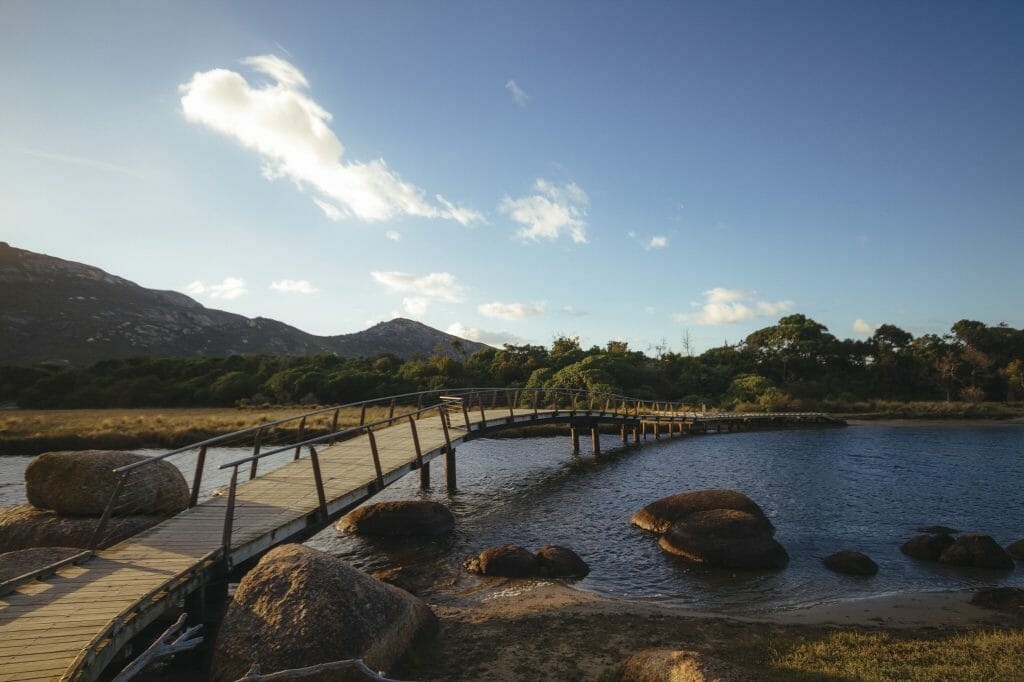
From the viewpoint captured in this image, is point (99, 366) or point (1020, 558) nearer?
point (1020, 558)

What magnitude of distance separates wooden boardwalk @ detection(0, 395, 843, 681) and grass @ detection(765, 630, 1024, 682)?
7.47m

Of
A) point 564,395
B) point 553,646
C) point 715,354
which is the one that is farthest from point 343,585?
point 715,354

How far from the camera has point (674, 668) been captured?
588cm

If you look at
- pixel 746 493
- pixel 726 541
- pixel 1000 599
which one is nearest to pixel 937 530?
pixel 746 493

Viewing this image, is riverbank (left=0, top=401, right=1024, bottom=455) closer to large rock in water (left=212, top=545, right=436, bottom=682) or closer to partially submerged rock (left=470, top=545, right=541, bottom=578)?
partially submerged rock (left=470, top=545, right=541, bottom=578)

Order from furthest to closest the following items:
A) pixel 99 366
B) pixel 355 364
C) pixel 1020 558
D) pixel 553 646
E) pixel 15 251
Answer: pixel 15 251, pixel 355 364, pixel 99 366, pixel 1020 558, pixel 553 646

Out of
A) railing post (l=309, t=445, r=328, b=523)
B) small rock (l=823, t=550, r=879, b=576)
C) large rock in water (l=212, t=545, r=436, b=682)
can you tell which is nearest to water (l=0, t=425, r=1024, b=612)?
small rock (l=823, t=550, r=879, b=576)

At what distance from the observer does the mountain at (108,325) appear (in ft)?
302

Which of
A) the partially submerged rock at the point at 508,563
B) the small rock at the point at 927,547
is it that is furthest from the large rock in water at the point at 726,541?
the partially submerged rock at the point at 508,563

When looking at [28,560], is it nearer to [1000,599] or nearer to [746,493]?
[1000,599]

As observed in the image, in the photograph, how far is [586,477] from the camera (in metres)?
22.5

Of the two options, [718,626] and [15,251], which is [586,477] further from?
[15,251]

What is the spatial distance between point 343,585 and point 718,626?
603cm

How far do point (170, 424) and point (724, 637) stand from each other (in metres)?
37.5
